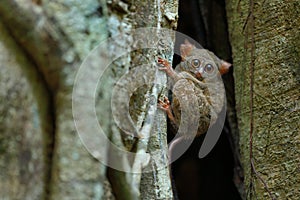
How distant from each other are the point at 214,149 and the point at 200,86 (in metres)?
1.48

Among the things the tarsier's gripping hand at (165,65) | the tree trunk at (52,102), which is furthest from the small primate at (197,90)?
the tree trunk at (52,102)

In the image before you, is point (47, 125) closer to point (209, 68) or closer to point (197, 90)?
point (197, 90)

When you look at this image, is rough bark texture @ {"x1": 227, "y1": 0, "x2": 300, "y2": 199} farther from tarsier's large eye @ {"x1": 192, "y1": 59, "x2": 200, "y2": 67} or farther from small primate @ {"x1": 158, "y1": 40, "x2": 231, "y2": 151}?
tarsier's large eye @ {"x1": 192, "y1": 59, "x2": 200, "y2": 67}

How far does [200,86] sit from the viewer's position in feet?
9.70

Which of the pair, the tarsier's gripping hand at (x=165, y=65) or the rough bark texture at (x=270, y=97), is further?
the rough bark texture at (x=270, y=97)

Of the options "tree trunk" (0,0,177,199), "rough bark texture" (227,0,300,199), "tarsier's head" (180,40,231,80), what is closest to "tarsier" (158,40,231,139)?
"tarsier's head" (180,40,231,80)

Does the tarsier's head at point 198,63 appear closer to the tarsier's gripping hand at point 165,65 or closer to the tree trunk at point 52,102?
the tarsier's gripping hand at point 165,65

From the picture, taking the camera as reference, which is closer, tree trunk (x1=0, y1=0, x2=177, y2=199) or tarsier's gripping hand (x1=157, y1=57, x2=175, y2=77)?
tree trunk (x1=0, y1=0, x2=177, y2=199)

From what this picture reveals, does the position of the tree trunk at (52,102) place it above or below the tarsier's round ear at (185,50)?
below

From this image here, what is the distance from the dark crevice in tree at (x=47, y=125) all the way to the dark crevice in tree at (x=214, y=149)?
1503 mm

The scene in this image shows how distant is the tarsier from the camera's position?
2.79 m

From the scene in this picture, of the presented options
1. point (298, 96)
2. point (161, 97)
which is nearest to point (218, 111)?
point (298, 96)

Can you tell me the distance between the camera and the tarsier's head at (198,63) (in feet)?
9.76

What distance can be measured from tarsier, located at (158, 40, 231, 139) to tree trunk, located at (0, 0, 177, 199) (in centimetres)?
106
